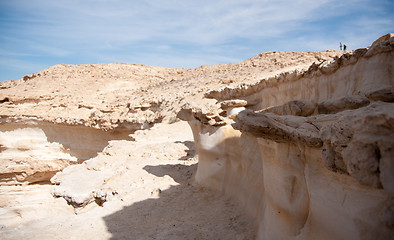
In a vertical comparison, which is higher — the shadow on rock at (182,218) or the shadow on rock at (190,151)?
the shadow on rock at (190,151)

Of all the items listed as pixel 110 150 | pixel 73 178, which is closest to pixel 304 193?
pixel 73 178

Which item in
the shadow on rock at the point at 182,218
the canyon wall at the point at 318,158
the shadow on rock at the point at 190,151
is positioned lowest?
the shadow on rock at the point at 182,218

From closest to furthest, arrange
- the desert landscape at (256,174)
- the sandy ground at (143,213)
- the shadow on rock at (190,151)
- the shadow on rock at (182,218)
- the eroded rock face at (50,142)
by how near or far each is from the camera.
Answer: the desert landscape at (256,174), the shadow on rock at (182,218), the sandy ground at (143,213), the shadow on rock at (190,151), the eroded rock face at (50,142)

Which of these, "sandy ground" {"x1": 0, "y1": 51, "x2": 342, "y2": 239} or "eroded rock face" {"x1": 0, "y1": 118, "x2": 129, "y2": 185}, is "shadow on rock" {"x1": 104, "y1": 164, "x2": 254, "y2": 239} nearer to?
"sandy ground" {"x1": 0, "y1": 51, "x2": 342, "y2": 239}

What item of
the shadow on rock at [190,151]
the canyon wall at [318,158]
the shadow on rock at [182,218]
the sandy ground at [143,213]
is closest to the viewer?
the canyon wall at [318,158]

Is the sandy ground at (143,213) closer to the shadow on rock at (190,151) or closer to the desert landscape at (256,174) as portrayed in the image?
the desert landscape at (256,174)

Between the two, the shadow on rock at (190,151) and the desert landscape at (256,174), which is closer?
the desert landscape at (256,174)

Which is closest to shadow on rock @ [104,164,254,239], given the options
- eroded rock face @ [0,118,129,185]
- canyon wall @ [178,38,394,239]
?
canyon wall @ [178,38,394,239]

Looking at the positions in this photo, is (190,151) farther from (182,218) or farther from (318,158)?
(318,158)

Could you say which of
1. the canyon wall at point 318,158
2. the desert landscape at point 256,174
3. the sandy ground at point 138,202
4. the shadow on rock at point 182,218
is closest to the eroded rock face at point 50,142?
the sandy ground at point 138,202

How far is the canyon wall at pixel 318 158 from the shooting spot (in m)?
1.63

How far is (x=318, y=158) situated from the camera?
2.42m

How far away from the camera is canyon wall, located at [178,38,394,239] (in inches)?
64.2

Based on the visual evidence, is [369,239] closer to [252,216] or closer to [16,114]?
[252,216]
